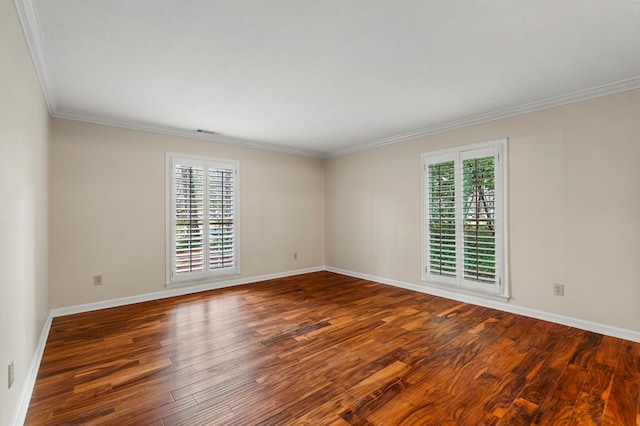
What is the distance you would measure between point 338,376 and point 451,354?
1030 mm

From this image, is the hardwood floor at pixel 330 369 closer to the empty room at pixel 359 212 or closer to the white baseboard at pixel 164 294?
the empty room at pixel 359 212

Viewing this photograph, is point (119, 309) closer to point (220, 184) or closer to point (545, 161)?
point (220, 184)

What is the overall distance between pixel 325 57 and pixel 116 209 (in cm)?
333

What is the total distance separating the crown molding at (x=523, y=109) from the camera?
9.50 feet

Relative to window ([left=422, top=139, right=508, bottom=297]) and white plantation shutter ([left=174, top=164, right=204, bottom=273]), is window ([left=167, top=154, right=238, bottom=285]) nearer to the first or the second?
white plantation shutter ([left=174, top=164, right=204, bottom=273])

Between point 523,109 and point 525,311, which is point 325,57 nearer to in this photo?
point 523,109

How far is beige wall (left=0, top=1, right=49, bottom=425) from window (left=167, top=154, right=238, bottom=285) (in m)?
1.81

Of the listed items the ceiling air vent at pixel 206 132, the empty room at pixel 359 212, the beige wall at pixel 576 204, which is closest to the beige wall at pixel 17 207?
the empty room at pixel 359 212

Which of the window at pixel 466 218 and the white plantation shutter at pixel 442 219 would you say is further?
the white plantation shutter at pixel 442 219

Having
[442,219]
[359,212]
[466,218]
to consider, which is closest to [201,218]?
[359,212]

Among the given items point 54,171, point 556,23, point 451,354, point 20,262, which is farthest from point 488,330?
point 54,171

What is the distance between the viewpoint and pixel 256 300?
4.15 metres

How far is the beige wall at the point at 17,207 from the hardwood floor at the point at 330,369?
39 cm

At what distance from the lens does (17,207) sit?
1.84 m
